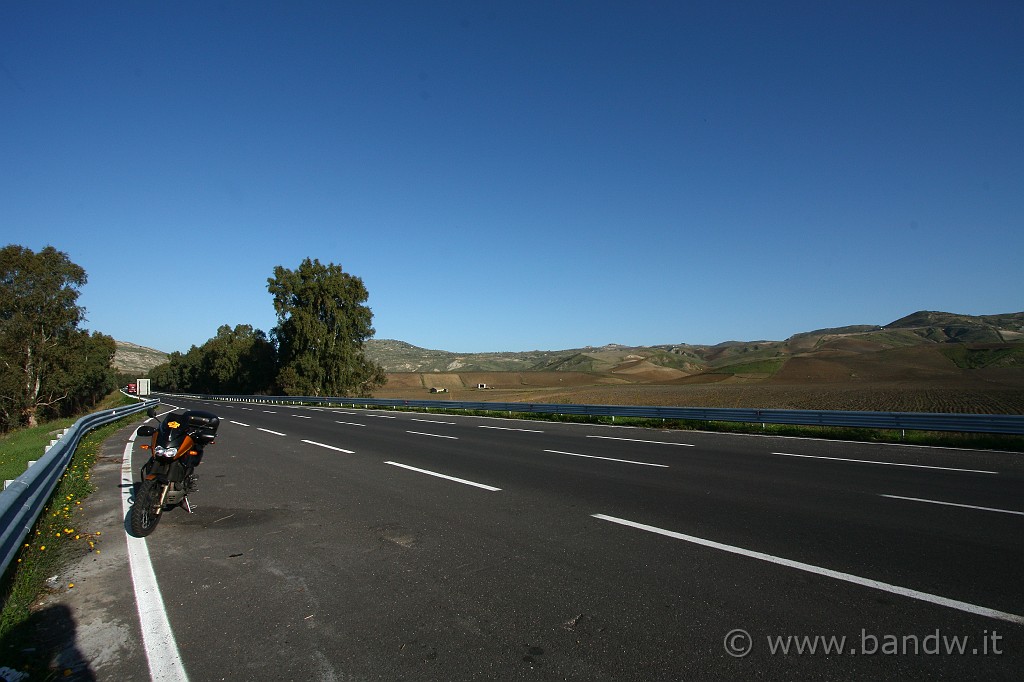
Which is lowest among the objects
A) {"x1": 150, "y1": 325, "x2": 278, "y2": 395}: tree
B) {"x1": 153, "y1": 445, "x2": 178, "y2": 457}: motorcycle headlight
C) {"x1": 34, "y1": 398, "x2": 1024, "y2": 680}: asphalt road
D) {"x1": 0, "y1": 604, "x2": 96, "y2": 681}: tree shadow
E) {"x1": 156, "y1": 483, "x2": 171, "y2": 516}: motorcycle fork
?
{"x1": 0, "y1": 604, "x2": 96, "y2": 681}: tree shadow

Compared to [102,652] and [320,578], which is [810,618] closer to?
[320,578]

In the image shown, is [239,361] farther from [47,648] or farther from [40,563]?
[47,648]

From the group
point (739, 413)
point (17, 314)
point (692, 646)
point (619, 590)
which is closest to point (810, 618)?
point (692, 646)

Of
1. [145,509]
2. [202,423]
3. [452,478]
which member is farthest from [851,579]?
[202,423]

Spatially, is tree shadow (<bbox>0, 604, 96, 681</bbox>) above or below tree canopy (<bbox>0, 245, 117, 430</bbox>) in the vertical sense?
below

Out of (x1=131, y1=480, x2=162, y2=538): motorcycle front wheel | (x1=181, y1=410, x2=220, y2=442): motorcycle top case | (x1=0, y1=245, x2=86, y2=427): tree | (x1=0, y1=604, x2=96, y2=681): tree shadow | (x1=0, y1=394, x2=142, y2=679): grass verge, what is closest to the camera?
(x1=0, y1=604, x2=96, y2=681): tree shadow

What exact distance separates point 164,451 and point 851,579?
7.66 m

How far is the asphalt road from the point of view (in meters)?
3.46

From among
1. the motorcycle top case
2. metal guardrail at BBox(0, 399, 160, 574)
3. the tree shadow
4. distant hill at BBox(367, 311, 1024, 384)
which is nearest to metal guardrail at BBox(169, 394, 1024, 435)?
the motorcycle top case

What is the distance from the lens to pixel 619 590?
4504 mm

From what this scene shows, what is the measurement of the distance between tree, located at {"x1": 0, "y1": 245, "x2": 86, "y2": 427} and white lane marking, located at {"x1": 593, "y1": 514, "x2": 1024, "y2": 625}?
5487 centimetres

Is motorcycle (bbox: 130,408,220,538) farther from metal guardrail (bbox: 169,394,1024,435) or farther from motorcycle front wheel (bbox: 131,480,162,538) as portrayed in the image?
metal guardrail (bbox: 169,394,1024,435)

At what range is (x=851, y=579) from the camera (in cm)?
461

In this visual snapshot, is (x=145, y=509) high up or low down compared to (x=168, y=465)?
down
